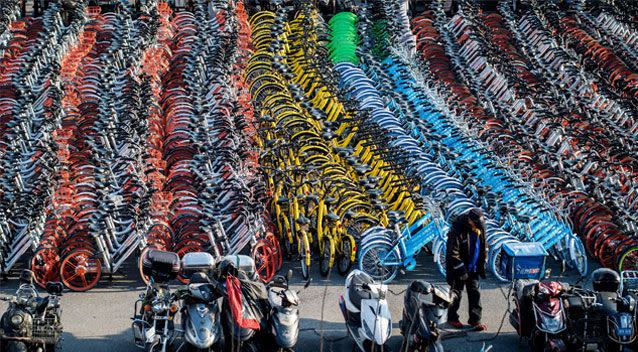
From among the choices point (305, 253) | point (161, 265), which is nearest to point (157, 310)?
point (161, 265)

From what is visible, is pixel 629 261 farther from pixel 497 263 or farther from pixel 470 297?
pixel 470 297

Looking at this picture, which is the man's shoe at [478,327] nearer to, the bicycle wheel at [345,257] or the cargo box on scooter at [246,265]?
the bicycle wheel at [345,257]

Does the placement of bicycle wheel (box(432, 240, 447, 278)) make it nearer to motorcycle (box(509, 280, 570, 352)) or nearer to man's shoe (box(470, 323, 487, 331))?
man's shoe (box(470, 323, 487, 331))

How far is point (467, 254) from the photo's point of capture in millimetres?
12359

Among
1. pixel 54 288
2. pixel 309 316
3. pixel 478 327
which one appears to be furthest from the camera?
pixel 309 316

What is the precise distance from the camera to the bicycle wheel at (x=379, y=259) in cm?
1363

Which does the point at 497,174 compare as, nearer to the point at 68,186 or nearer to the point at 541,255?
the point at 541,255

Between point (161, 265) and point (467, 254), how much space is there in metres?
3.25

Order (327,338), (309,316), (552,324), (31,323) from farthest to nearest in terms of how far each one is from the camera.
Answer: (309,316)
(327,338)
(552,324)
(31,323)

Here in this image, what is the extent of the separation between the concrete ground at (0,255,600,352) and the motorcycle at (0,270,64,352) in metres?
0.82

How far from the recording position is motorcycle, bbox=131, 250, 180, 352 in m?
11.0

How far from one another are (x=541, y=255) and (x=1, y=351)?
588cm

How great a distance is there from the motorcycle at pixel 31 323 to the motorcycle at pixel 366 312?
285cm

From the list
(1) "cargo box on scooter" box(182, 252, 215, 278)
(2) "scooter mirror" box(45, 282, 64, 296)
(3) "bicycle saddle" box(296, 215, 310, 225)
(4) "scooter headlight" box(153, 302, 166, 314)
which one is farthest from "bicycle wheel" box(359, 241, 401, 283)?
(2) "scooter mirror" box(45, 282, 64, 296)
